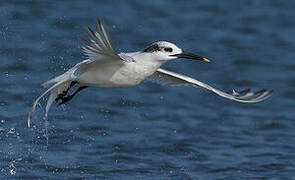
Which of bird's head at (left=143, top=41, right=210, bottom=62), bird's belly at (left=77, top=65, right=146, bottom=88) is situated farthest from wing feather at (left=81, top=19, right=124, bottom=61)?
bird's head at (left=143, top=41, right=210, bottom=62)

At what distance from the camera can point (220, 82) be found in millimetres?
15156

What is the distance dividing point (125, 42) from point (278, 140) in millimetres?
4669

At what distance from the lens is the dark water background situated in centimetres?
1098

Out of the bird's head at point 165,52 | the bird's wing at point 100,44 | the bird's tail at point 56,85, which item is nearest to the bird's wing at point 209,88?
the bird's head at point 165,52

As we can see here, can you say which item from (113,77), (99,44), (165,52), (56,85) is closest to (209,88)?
(165,52)

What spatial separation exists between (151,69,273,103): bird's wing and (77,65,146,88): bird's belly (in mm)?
1083

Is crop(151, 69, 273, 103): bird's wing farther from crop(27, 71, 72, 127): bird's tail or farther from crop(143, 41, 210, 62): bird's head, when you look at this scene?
crop(27, 71, 72, 127): bird's tail

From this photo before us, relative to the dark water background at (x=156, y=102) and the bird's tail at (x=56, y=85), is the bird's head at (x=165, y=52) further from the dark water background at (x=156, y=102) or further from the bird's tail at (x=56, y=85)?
the dark water background at (x=156, y=102)

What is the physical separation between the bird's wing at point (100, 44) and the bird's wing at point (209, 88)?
62.2 inches

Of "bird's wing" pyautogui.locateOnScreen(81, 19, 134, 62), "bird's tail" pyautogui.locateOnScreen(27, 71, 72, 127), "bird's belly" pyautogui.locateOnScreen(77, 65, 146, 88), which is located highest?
"bird's wing" pyautogui.locateOnScreen(81, 19, 134, 62)

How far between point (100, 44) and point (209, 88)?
7.44 feet

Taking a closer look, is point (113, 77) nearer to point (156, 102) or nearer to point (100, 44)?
point (100, 44)

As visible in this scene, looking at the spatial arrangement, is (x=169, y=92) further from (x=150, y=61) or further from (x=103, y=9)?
(x=150, y=61)

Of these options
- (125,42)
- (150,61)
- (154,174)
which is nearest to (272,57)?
(125,42)
